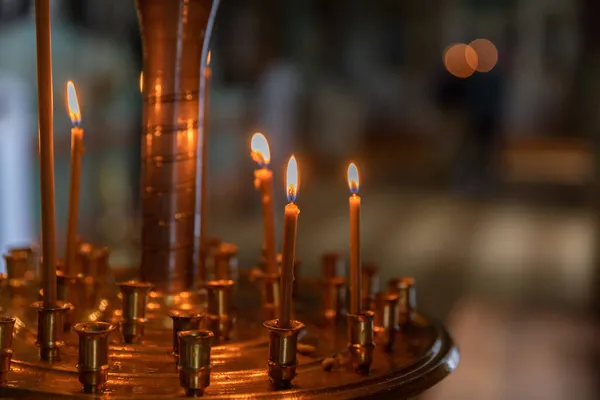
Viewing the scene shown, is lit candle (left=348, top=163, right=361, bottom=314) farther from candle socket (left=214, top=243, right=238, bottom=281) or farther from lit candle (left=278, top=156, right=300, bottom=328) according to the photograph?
candle socket (left=214, top=243, right=238, bottom=281)

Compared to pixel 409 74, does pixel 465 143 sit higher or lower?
lower

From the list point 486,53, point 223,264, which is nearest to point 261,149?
point 223,264

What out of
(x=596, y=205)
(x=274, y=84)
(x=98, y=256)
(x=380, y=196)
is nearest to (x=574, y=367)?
(x=98, y=256)

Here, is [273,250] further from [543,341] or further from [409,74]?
[409,74]

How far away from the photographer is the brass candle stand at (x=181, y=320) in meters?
0.59

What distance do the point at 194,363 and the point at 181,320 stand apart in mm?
103

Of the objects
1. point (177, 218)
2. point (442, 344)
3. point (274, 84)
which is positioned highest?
point (274, 84)

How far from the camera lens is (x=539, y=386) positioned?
1.21 metres

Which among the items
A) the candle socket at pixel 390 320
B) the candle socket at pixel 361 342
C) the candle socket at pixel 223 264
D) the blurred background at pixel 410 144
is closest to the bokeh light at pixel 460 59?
the blurred background at pixel 410 144

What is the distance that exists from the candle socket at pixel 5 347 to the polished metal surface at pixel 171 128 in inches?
7.9

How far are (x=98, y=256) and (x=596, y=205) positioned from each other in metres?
3.00

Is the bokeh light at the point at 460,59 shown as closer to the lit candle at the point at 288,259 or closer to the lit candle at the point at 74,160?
the lit candle at the point at 74,160

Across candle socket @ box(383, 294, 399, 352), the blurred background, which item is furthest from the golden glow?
candle socket @ box(383, 294, 399, 352)

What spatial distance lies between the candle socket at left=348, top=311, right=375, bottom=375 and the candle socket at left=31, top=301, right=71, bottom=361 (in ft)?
0.76
